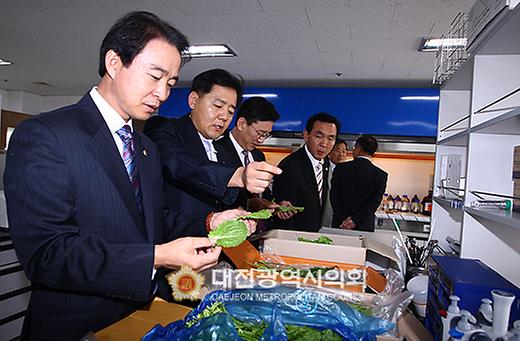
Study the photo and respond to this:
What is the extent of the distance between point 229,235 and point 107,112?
21.6 inches

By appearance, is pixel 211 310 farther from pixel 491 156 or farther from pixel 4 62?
pixel 4 62

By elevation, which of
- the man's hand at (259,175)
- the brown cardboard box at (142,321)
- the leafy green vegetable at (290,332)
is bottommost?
the brown cardboard box at (142,321)

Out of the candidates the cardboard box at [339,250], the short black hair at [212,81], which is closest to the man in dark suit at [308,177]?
the cardboard box at [339,250]

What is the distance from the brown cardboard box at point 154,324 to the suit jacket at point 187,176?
396mm

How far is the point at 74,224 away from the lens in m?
0.97

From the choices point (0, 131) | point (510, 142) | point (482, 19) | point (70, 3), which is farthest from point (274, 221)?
A: point (0, 131)

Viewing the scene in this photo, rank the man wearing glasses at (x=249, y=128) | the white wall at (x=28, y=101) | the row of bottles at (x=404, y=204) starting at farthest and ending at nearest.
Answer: the white wall at (x=28, y=101), the row of bottles at (x=404, y=204), the man wearing glasses at (x=249, y=128)

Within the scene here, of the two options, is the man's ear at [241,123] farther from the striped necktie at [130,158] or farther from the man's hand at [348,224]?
the man's hand at [348,224]

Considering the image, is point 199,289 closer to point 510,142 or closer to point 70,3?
point 510,142

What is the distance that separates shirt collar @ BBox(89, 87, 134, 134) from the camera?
111 centimetres

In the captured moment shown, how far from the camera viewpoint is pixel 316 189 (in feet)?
9.47

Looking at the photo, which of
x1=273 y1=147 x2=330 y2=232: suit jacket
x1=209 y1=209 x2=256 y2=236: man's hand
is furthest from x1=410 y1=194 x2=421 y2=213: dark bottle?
x1=209 y1=209 x2=256 y2=236: man's hand

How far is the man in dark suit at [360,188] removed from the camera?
11.6 ft

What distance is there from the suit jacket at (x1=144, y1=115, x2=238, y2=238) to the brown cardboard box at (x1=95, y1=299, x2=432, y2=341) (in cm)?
40
